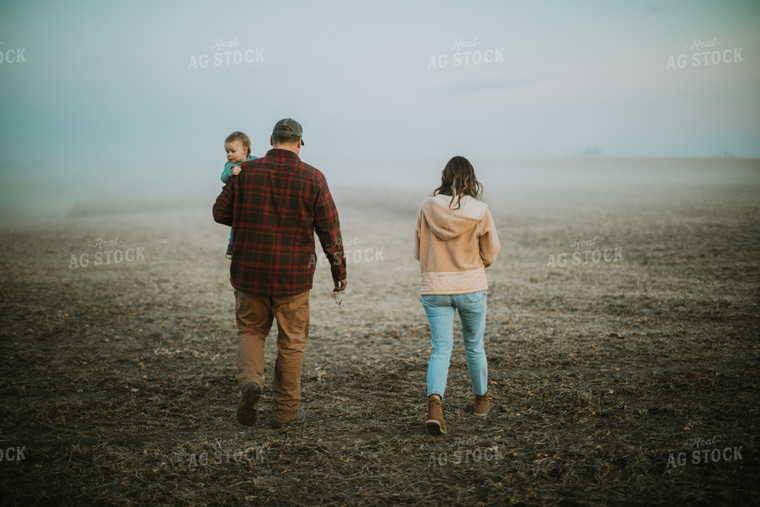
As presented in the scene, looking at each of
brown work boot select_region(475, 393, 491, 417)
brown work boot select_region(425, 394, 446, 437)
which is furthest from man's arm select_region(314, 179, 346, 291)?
brown work boot select_region(475, 393, 491, 417)

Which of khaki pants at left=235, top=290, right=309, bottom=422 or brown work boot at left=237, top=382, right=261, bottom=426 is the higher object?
khaki pants at left=235, top=290, right=309, bottom=422

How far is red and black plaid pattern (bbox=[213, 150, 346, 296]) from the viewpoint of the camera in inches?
161

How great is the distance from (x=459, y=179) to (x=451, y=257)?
575mm

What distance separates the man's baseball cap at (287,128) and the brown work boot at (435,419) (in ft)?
7.28

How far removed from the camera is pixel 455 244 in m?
4.11

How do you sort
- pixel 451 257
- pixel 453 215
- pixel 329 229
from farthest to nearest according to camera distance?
pixel 329 229, pixel 451 257, pixel 453 215

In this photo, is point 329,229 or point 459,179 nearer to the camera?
point 459,179

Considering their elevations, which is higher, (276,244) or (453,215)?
(453,215)

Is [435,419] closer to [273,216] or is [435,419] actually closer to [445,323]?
[445,323]

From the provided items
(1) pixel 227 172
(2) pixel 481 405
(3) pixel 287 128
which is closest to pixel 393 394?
(2) pixel 481 405

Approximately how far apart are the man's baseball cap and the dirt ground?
2.29m

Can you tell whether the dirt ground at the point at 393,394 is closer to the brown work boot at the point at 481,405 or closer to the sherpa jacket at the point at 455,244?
the brown work boot at the point at 481,405

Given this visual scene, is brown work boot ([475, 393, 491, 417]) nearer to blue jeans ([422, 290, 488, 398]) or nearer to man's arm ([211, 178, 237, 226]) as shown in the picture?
blue jeans ([422, 290, 488, 398])

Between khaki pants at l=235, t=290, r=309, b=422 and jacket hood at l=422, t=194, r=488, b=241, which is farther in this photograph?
khaki pants at l=235, t=290, r=309, b=422
